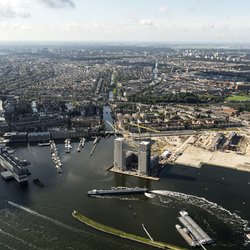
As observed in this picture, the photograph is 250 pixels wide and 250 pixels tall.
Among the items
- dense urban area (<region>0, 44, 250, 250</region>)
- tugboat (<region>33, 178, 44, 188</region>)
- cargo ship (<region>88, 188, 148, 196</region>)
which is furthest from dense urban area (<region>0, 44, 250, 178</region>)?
tugboat (<region>33, 178, 44, 188</region>)

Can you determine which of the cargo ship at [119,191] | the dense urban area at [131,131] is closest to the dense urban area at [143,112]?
the dense urban area at [131,131]

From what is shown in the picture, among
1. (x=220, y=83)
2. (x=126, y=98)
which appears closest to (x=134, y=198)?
(x=126, y=98)

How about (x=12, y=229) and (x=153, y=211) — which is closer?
(x=12, y=229)

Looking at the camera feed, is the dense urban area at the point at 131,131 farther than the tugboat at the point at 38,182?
Yes

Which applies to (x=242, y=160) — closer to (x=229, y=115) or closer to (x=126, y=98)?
(x=229, y=115)

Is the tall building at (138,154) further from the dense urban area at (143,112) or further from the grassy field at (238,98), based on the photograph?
the grassy field at (238,98)

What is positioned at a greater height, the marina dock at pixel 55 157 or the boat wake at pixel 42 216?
the marina dock at pixel 55 157

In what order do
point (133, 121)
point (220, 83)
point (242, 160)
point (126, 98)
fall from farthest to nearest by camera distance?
point (220, 83) < point (126, 98) < point (133, 121) < point (242, 160)
